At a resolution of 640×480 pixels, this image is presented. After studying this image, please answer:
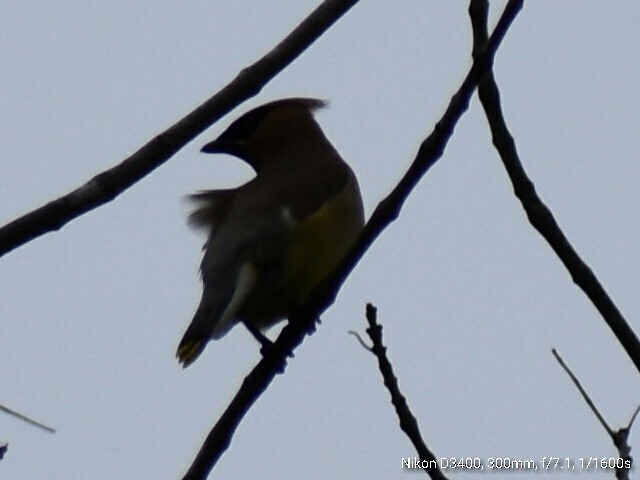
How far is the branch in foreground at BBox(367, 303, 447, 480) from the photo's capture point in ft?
9.87

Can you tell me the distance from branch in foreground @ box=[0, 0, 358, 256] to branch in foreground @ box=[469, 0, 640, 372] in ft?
1.02

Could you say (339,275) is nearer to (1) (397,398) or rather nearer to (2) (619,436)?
(1) (397,398)

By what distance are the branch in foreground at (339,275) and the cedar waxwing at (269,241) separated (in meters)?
0.30

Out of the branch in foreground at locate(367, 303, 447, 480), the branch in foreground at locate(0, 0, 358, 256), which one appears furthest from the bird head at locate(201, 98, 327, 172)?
the branch in foreground at locate(0, 0, 358, 256)

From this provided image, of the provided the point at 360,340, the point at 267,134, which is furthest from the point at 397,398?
the point at 267,134

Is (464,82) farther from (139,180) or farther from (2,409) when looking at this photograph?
(2,409)

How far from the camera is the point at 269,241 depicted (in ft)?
15.2

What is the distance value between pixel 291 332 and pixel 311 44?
1.73 m

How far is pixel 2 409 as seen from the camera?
8.18 feet

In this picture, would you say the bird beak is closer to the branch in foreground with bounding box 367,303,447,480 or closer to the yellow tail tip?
the yellow tail tip

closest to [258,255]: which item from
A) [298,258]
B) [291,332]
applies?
[298,258]

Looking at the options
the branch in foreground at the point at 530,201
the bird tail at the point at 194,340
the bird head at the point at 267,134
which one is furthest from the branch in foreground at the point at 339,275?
the bird head at the point at 267,134

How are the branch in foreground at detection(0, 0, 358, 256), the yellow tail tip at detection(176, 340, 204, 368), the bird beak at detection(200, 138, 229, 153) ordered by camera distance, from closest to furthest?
the branch in foreground at detection(0, 0, 358, 256), the yellow tail tip at detection(176, 340, 204, 368), the bird beak at detection(200, 138, 229, 153)

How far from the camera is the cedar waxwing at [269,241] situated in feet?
14.8
